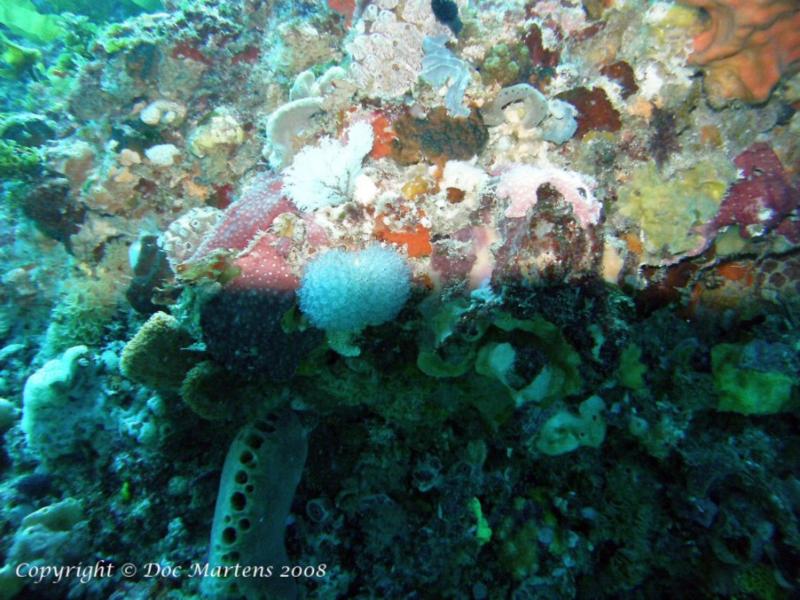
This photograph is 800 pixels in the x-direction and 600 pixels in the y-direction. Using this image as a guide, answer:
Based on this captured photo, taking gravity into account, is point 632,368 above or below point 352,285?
below

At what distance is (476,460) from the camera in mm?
3994

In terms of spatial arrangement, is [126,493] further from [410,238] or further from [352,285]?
[410,238]

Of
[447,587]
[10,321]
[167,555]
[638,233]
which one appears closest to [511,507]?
[447,587]

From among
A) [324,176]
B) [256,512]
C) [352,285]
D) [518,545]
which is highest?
[324,176]

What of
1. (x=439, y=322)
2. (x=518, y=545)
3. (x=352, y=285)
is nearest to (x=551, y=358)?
(x=439, y=322)

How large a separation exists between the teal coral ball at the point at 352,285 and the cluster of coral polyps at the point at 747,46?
2977 millimetres

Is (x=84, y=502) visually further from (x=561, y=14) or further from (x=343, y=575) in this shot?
(x=561, y=14)

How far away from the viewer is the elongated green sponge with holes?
3.21 meters

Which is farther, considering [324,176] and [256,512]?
[256,512]

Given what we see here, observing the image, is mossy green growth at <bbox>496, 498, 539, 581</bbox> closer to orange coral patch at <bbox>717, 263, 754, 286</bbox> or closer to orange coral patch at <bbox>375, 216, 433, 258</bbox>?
orange coral patch at <bbox>717, 263, 754, 286</bbox>

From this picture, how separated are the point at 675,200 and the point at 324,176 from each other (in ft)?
8.78

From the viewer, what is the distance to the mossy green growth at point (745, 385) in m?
3.04

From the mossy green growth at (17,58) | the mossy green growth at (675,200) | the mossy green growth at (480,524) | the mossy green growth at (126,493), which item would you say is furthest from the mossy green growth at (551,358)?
the mossy green growth at (17,58)

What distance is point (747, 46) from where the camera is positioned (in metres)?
2.95
